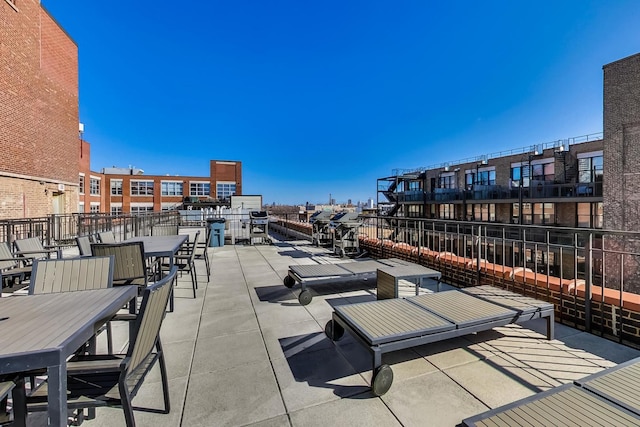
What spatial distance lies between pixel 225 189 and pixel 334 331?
140ft

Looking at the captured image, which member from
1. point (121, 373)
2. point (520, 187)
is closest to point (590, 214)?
point (520, 187)

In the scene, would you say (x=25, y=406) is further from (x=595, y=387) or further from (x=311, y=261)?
(x=311, y=261)

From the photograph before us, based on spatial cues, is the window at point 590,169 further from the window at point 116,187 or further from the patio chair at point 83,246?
the window at point 116,187

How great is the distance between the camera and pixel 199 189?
4169cm

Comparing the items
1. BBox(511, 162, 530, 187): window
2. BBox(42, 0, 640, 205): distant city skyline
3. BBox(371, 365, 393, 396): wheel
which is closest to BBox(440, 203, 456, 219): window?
BBox(511, 162, 530, 187): window

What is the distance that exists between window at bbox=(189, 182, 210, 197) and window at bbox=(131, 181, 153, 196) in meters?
5.55

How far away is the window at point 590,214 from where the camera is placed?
17.5 metres

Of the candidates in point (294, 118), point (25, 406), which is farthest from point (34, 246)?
point (294, 118)

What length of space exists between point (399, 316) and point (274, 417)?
52.3 inches

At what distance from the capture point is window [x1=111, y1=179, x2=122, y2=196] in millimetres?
37881

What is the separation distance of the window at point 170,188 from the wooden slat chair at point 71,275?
43.2 meters

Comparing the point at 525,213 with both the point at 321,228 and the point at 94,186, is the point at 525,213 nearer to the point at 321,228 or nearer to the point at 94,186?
the point at 321,228

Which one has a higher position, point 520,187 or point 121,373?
point 520,187

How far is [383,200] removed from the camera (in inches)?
1362
